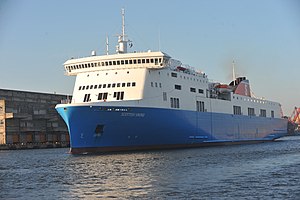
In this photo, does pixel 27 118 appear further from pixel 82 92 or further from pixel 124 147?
pixel 124 147

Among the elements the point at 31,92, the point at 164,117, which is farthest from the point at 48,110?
the point at 164,117

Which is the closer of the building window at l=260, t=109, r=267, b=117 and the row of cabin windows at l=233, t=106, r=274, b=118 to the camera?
the row of cabin windows at l=233, t=106, r=274, b=118

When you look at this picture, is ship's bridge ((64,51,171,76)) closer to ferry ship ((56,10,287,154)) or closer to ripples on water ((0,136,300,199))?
ferry ship ((56,10,287,154))

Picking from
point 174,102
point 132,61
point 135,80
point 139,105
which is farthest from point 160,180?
point 174,102

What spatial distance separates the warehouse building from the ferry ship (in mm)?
28583

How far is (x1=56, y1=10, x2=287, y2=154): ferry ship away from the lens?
3309 cm

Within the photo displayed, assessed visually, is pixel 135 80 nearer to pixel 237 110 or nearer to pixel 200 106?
pixel 200 106

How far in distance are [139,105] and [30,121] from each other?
123 ft

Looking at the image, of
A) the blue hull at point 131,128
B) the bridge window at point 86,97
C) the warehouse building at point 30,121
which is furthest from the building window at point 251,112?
the warehouse building at point 30,121

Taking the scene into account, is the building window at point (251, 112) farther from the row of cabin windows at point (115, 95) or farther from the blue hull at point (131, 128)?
the row of cabin windows at point (115, 95)

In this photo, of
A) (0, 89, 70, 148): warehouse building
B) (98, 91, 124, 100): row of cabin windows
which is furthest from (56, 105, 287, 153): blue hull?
(0, 89, 70, 148): warehouse building

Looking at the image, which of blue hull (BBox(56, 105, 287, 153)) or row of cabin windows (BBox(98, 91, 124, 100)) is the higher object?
row of cabin windows (BBox(98, 91, 124, 100))

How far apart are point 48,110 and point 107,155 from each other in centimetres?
4351

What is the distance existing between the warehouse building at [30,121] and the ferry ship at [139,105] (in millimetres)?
28583
